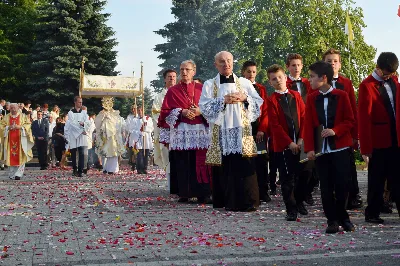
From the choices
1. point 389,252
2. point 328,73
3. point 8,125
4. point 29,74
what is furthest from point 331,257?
point 29,74

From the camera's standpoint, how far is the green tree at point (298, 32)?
5906 cm

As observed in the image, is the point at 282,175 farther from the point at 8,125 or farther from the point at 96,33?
the point at 96,33

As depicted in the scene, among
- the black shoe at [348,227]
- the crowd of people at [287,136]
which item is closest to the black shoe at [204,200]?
the crowd of people at [287,136]

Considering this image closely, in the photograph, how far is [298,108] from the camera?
1002 centimetres

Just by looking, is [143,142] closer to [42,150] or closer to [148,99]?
[42,150]

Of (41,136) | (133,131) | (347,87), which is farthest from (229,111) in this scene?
(41,136)

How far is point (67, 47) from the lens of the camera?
49688 mm

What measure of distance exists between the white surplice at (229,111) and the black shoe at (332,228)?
9.89 ft

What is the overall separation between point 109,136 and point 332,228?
16.0 m

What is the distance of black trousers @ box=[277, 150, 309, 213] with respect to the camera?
9473 mm

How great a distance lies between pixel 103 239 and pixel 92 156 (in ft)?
73.9

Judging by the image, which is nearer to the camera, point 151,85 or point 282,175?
point 282,175

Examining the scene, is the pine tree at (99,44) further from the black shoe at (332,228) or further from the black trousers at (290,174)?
the black shoe at (332,228)

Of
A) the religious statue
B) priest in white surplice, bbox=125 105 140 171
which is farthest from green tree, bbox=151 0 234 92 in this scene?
the religious statue
